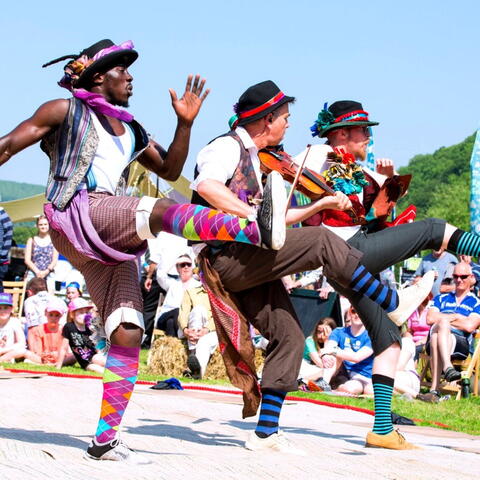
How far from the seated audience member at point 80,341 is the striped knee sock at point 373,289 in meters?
6.84

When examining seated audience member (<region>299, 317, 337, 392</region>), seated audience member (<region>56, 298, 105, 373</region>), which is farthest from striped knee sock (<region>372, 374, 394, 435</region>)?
seated audience member (<region>56, 298, 105, 373</region>)

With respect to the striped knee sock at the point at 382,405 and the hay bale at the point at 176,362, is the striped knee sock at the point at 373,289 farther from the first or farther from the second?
the hay bale at the point at 176,362

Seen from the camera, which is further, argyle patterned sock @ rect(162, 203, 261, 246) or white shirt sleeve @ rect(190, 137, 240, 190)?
white shirt sleeve @ rect(190, 137, 240, 190)

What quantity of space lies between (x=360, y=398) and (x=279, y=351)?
4.53 meters

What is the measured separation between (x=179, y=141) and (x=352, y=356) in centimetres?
550

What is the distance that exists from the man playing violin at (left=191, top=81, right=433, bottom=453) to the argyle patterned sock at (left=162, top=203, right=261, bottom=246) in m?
0.23

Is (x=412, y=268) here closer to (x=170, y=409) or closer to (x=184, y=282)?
(x=184, y=282)

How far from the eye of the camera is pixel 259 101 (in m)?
4.91

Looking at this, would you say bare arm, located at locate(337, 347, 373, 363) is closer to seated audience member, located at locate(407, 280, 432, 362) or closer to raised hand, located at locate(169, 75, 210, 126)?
seated audience member, located at locate(407, 280, 432, 362)

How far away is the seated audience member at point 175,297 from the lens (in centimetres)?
1205

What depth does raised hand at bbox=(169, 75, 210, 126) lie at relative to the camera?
470 cm

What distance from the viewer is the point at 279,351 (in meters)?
4.77

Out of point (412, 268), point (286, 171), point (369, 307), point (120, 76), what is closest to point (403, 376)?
point (369, 307)

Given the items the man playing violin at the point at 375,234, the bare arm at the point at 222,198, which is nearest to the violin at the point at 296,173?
the man playing violin at the point at 375,234
